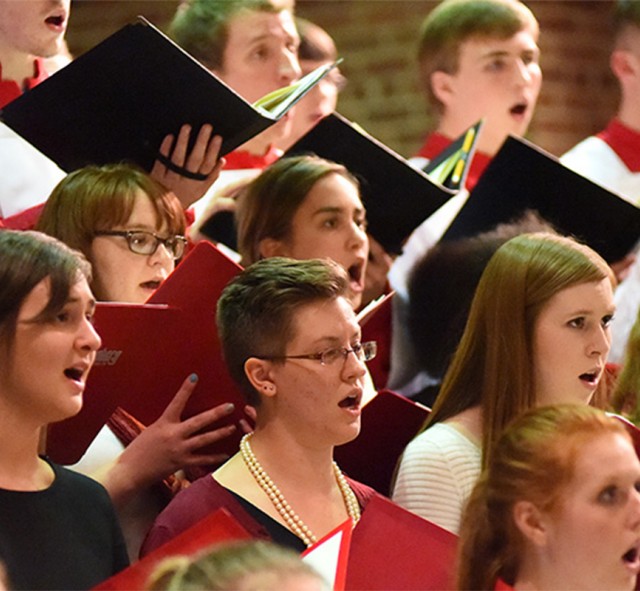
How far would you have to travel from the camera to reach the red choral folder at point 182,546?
2.11 m

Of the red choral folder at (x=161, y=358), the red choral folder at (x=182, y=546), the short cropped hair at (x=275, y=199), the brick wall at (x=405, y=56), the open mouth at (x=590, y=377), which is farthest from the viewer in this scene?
the brick wall at (x=405, y=56)

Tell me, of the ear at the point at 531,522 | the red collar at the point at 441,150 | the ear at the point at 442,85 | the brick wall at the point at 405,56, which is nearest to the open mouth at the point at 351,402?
the ear at the point at 531,522

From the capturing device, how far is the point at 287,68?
178 inches

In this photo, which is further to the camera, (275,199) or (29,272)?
(275,199)

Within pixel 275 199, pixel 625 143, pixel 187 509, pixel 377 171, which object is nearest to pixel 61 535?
pixel 187 509

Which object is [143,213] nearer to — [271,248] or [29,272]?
[271,248]

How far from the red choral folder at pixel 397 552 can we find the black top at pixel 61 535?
0.40 metres

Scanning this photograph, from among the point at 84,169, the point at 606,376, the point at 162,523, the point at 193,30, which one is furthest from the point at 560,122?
the point at 162,523

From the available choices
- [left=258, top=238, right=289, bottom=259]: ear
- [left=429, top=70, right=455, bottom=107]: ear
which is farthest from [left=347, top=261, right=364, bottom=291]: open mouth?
[left=429, top=70, right=455, bottom=107]: ear

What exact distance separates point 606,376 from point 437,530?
109 centimetres

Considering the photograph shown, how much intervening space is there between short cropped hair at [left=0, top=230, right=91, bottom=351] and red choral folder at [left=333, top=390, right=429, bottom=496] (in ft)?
2.33

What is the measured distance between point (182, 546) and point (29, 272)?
0.64m

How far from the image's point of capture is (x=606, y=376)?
3570 mm

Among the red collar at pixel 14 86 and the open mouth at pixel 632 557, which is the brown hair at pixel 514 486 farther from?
the red collar at pixel 14 86
